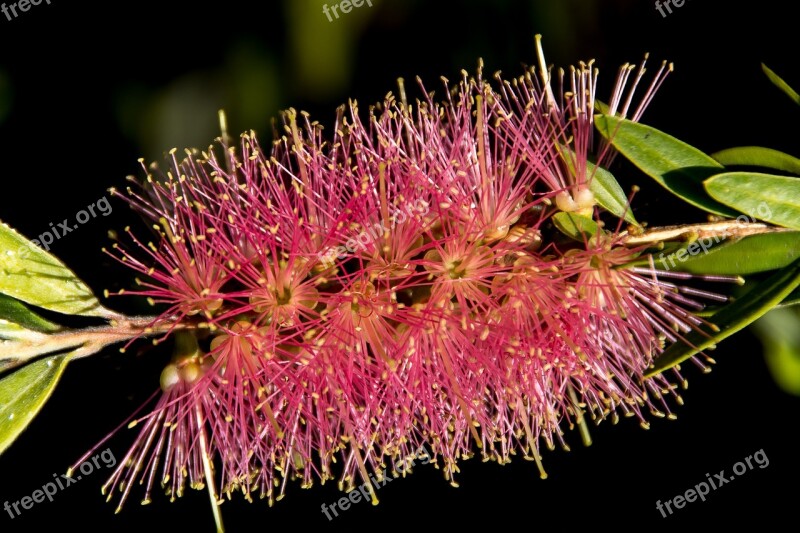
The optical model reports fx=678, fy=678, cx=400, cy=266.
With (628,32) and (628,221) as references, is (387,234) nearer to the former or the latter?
(628,221)

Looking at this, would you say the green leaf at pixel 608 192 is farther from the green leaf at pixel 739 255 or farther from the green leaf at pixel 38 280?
the green leaf at pixel 38 280

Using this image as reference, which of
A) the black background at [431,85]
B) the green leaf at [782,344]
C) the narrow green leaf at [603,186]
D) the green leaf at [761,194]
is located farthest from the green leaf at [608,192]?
the black background at [431,85]

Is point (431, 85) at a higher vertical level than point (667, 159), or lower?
higher

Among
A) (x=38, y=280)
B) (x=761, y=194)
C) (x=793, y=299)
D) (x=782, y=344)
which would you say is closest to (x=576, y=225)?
(x=761, y=194)

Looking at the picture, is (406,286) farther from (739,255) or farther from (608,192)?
(739,255)

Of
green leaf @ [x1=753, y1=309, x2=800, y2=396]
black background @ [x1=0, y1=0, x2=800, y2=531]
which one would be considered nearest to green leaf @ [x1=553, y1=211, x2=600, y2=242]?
green leaf @ [x1=753, y1=309, x2=800, y2=396]

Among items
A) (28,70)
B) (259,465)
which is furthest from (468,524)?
(28,70)

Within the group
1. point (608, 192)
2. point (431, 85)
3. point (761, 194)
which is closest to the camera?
point (761, 194)
